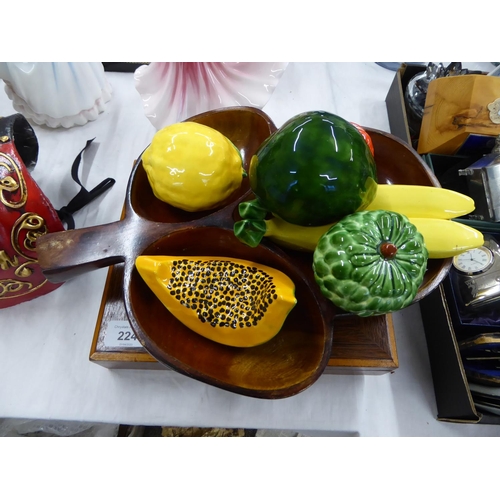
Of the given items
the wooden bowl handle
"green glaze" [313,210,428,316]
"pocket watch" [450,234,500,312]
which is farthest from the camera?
"pocket watch" [450,234,500,312]

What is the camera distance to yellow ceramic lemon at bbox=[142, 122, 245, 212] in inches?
17.5

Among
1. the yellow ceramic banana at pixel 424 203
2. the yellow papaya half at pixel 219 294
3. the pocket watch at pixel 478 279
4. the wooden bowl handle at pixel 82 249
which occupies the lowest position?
the pocket watch at pixel 478 279

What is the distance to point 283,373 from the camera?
1.42ft

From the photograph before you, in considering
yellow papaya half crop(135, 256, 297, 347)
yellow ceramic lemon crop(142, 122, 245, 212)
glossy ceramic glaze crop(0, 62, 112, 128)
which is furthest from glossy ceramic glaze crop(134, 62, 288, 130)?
yellow papaya half crop(135, 256, 297, 347)

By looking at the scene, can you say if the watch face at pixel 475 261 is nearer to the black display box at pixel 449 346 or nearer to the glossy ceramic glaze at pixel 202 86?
the black display box at pixel 449 346

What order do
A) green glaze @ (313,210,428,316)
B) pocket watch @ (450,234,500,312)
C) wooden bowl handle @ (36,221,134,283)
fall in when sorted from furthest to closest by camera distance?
pocket watch @ (450,234,500,312), wooden bowl handle @ (36,221,134,283), green glaze @ (313,210,428,316)

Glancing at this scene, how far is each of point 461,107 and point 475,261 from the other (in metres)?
0.28

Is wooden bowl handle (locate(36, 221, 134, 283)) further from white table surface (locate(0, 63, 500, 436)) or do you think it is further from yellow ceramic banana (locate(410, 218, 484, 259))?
yellow ceramic banana (locate(410, 218, 484, 259))

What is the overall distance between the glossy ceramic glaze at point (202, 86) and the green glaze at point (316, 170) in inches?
13.9

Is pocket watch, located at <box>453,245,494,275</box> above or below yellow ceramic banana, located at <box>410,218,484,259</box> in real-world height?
below

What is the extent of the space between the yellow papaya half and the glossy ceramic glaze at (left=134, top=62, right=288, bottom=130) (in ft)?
1.25

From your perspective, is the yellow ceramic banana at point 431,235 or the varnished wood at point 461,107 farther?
the varnished wood at point 461,107

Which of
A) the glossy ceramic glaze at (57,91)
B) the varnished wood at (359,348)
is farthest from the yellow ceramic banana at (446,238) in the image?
the glossy ceramic glaze at (57,91)

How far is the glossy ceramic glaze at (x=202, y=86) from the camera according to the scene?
2.28 feet
